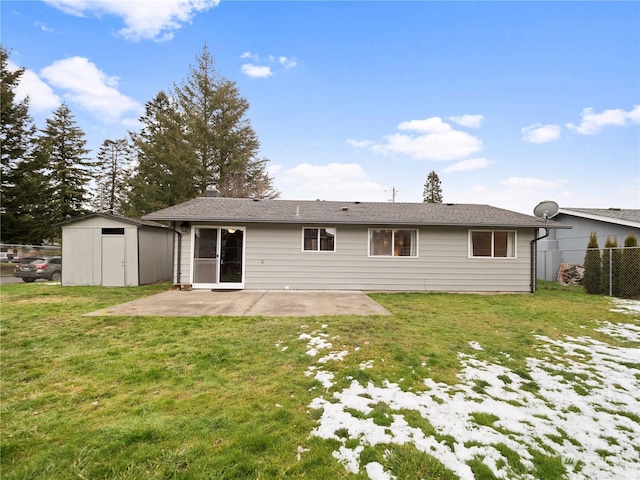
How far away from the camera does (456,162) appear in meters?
19.3

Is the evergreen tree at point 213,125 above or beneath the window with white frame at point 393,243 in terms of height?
above

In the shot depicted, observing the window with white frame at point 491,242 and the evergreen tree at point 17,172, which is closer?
the window with white frame at point 491,242

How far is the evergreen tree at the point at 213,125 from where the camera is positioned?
18.2 metres

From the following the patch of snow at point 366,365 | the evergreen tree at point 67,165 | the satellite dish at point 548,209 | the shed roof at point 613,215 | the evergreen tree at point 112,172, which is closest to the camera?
the patch of snow at point 366,365

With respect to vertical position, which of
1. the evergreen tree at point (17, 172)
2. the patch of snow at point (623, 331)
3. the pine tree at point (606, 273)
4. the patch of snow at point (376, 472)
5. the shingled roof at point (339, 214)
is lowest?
the patch of snow at point (623, 331)

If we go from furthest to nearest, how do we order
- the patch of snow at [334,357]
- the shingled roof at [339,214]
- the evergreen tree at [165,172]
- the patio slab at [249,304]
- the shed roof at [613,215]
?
1. the evergreen tree at [165,172]
2. the shed roof at [613,215]
3. the shingled roof at [339,214]
4. the patio slab at [249,304]
5. the patch of snow at [334,357]

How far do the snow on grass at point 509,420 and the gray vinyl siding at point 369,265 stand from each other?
583 cm

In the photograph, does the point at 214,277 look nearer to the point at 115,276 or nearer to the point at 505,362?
the point at 115,276

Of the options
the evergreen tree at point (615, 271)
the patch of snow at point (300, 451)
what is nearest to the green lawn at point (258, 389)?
the patch of snow at point (300, 451)

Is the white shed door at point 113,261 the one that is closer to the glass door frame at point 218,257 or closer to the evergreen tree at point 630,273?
the glass door frame at point 218,257

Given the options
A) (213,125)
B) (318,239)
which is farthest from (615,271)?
(213,125)

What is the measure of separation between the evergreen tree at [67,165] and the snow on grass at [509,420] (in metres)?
27.9

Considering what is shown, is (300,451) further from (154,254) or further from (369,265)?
(154,254)

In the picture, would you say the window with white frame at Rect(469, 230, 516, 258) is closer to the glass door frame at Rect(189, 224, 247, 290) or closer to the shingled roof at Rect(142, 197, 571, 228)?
the shingled roof at Rect(142, 197, 571, 228)
